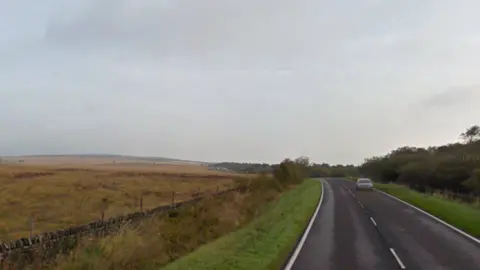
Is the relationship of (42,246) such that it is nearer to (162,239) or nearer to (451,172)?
(162,239)

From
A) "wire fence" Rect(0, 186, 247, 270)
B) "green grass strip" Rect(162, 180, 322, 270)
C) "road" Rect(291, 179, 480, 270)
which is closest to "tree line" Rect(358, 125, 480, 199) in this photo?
"road" Rect(291, 179, 480, 270)

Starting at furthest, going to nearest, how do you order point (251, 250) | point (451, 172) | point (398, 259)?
point (451, 172), point (251, 250), point (398, 259)

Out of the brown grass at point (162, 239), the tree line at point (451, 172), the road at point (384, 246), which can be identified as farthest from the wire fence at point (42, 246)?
the tree line at point (451, 172)

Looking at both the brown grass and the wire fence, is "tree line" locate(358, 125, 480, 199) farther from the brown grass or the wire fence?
the wire fence

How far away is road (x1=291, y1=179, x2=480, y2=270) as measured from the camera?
12156 mm

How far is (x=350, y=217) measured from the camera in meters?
24.9

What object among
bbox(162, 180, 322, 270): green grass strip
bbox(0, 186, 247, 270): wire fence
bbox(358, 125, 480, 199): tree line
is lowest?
bbox(162, 180, 322, 270): green grass strip

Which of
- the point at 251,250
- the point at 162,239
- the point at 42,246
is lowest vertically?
the point at 162,239

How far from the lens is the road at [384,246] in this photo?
12.2m

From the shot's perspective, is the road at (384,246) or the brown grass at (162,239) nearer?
the brown grass at (162,239)

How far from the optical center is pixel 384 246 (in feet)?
50.1

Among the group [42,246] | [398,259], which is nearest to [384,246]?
[398,259]

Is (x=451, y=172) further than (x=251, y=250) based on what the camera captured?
Yes

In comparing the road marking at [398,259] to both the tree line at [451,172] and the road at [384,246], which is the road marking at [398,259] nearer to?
the road at [384,246]
